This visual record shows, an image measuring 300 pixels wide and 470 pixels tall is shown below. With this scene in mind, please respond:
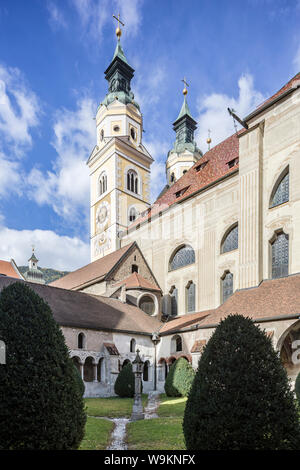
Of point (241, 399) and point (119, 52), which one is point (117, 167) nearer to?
point (119, 52)

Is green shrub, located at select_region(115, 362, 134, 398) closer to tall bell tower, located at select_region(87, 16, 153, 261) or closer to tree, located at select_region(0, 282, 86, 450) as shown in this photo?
tree, located at select_region(0, 282, 86, 450)

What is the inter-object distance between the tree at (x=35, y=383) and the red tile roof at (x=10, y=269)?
40.4m

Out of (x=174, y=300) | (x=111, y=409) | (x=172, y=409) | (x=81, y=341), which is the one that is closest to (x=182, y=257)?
(x=174, y=300)

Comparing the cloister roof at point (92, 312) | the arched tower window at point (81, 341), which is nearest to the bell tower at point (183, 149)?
the cloister roof at point (92, 312)

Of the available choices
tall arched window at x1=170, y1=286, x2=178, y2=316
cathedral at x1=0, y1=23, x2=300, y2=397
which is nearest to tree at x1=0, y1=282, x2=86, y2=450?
cathedral at x1=0, y1=23, x2=300, y2=397

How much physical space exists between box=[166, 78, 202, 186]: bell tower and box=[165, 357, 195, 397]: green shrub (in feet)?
129

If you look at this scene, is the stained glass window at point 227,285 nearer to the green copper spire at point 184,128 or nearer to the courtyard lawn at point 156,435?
the courtyard lawn at point 156,435

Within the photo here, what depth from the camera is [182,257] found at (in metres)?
28.8

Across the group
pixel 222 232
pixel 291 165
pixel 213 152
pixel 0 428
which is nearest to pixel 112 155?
pixel 213 152

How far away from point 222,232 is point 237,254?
200cm

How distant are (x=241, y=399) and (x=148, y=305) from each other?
77.1 ft

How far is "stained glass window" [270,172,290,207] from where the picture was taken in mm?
20766

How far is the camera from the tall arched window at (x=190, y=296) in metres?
27.3
